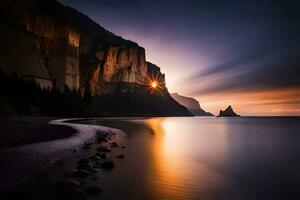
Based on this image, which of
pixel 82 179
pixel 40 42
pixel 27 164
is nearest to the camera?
pixel 82 179

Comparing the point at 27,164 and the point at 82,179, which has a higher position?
the point at 27,164

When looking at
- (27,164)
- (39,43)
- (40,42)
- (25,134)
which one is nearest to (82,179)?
(27,164)

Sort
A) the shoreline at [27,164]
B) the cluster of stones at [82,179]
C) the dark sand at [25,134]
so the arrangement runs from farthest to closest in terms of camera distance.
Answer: the dark sand at [25,134]
the shoreline at [27,164]
the cluster of stones at [82,179]

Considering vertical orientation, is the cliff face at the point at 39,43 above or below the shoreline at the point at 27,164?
above

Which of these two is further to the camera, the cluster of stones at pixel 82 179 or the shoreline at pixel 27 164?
the shoreline at pixel 27 164

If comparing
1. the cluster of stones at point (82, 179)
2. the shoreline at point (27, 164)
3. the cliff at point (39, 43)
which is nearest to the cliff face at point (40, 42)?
the cliff at point (39, 43)

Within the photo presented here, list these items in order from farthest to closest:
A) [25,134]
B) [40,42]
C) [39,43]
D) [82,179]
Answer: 1. [40,42]
2. [39,43]
3. [25,134]
4. [82,179]

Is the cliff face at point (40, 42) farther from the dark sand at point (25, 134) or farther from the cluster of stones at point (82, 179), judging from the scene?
the cluster of stones at point (82, 179)

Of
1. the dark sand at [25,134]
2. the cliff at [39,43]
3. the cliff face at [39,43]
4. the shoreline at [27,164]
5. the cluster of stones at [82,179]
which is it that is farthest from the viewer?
the cliff face at [39,43]

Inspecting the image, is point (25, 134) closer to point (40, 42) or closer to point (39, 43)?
point (39, 43)

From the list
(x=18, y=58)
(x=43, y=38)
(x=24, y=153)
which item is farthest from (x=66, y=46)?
(x=24, y=153)

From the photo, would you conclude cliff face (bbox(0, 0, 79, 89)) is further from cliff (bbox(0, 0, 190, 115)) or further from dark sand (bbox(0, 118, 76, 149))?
dark sand (bbox(0, 118, 76, 149))

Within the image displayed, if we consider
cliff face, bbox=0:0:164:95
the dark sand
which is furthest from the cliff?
the dark sand

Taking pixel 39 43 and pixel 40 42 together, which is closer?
pixel 39 43
